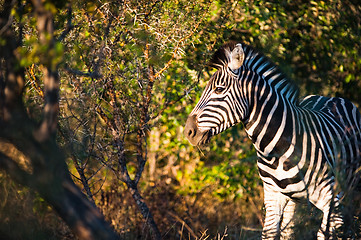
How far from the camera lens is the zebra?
404 cm

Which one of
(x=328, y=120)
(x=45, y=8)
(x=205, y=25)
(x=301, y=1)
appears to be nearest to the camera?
(x=45, y=8)

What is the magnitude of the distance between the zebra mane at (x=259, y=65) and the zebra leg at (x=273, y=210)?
936 mm

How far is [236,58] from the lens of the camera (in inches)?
163

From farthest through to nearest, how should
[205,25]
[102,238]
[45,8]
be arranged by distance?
[205,25]
[102,238]
[45,8]

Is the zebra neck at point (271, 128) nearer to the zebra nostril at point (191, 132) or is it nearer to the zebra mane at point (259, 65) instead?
the zebra mane at point (259, 65)

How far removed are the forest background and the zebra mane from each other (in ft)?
1.67

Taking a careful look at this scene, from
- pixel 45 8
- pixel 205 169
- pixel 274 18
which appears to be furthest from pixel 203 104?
pixel 274 18

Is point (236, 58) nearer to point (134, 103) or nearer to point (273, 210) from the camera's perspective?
point (273, 210)

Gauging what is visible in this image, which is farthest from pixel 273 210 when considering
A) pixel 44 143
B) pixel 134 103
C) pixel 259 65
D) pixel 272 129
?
pixel 44 143

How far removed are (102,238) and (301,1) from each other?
235 inches

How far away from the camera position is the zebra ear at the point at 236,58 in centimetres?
412

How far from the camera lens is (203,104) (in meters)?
4.12

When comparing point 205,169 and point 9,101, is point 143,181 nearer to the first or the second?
point 205,169

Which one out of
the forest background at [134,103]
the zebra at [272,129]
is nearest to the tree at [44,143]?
the forest background at [134,103]
